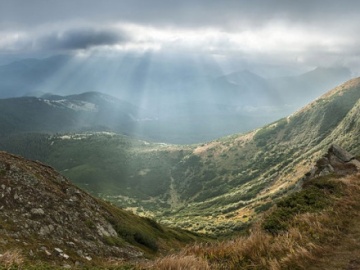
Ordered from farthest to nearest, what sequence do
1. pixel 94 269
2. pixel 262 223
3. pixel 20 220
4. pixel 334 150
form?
pixel 334 150, pixel 20 220, pixel 262 223, pixel 94 269

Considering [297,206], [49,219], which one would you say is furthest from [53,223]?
[297,206]

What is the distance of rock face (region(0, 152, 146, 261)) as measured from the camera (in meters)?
20.3

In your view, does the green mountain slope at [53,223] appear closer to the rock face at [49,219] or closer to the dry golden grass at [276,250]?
the rock face at [49,219]

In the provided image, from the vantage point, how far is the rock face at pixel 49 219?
20286 mm

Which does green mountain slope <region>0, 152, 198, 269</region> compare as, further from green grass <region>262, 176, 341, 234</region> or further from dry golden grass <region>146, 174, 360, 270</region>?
green grass <region>262, 176, 341, 234</region>

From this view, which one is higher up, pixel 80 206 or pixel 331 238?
pixel 331 238

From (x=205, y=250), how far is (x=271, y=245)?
84.1 inches

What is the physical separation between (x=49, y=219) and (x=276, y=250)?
1943 cm

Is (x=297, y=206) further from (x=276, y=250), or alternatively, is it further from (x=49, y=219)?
(x=49, y=219)

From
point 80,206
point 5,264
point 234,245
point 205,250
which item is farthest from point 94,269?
point 80,206

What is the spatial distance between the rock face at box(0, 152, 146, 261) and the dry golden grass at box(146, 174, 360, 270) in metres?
12.0

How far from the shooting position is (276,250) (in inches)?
398

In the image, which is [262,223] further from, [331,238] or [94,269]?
[94,269]

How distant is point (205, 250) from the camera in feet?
35.7
